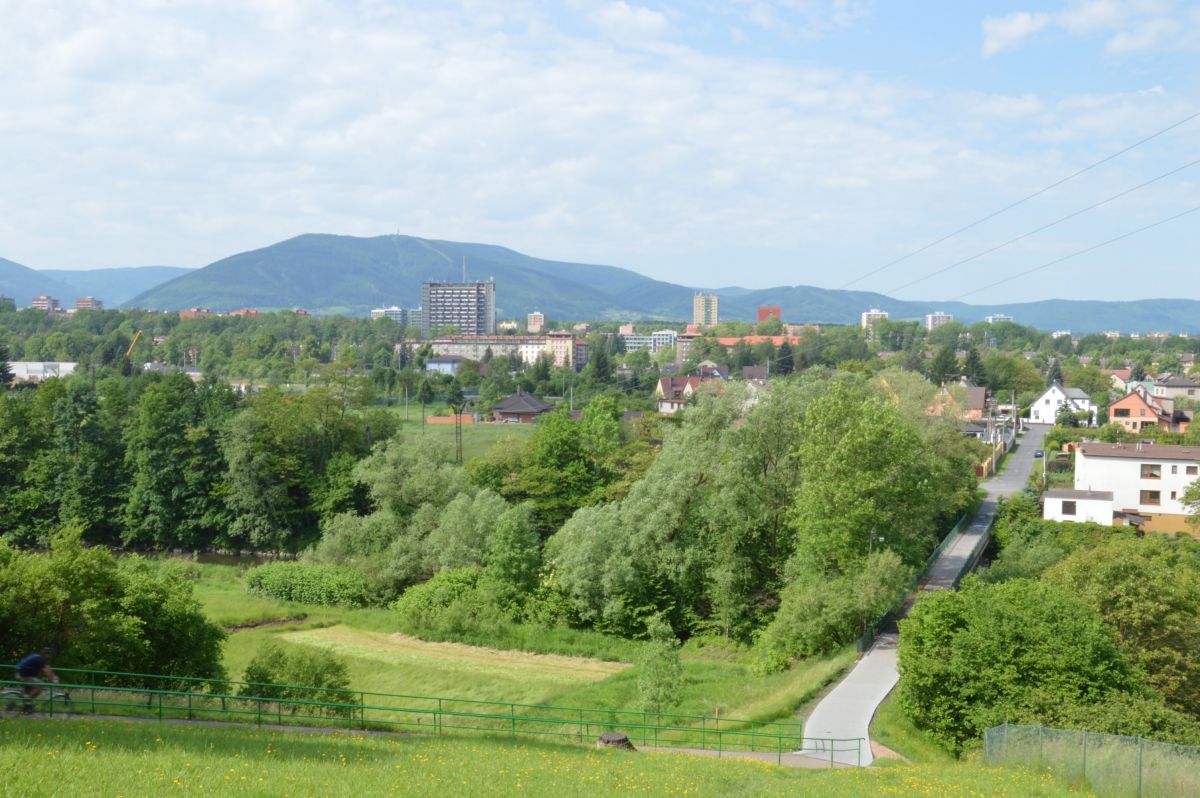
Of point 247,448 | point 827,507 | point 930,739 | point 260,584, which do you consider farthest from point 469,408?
point 930,739

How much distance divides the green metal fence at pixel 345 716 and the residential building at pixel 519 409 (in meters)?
68.5

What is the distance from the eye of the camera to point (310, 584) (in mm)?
43750

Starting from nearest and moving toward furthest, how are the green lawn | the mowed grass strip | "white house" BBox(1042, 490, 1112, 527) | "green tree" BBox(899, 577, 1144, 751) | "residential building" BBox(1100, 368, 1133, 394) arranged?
1. "green tree" BBox(899, 577, 1144, 751)
2. the green lawn
3. the mowed grass strip
4. "white house" BBox(1042, 490, 1112, 527)
5. "residential building" BBox(1100, 368, 1133, 394)

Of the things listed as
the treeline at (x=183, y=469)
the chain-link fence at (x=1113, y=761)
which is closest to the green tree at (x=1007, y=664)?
the chain-link fence at (x=1113, y=761)

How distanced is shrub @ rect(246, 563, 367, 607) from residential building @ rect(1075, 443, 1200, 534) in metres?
36.7

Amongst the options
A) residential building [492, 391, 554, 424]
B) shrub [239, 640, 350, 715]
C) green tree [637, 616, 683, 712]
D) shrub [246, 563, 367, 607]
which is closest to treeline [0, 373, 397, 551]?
shrub [246, 563, 367, 607]

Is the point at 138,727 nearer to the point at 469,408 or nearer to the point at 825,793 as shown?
the point at 825,793

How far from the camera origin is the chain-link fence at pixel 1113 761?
14.4 metres

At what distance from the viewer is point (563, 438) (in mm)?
49312

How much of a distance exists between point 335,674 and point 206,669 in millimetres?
3659

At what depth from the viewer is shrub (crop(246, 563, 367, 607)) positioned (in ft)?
141

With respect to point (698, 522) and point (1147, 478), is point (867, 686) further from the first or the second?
point (1147, 478)

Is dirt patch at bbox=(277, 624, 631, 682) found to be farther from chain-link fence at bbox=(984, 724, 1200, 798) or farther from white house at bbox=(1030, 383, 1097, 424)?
white house at bbox=(1030, 383, 1097, 424)

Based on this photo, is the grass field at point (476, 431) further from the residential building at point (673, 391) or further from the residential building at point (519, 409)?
the residential building at point (673, 391)
